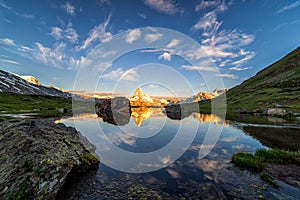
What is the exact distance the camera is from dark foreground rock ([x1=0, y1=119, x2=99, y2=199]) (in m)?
7.72

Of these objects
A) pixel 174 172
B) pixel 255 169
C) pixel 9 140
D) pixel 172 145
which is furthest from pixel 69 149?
pixel 255 169

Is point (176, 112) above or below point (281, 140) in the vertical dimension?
above

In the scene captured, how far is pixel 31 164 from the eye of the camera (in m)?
8.82

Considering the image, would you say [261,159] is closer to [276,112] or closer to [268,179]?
[268,179]

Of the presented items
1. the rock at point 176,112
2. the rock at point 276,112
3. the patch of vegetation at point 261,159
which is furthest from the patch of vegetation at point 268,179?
the rock at point 276,112

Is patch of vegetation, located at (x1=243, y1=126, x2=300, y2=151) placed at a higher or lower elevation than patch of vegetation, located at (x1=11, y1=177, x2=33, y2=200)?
lower

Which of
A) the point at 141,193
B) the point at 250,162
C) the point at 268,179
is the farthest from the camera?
the point at 250,162

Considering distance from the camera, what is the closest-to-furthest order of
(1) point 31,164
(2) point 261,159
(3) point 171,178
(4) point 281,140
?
(1) point 31,164 < (3) point 171,178 < (2) point 261,159 < (4) point 281,140

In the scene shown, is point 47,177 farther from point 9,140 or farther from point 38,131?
point 38,131

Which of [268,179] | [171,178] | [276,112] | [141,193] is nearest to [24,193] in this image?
[141,193]

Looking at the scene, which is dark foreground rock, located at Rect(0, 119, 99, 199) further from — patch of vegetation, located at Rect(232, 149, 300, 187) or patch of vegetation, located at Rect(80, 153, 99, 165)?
patch of vegetation, located at Rect(232, 149, 300, 187)

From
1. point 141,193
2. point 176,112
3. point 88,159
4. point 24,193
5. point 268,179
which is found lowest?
point 141,193

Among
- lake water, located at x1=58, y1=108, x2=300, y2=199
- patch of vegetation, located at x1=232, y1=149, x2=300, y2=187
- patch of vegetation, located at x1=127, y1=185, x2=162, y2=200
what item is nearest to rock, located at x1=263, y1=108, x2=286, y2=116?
patch of vegetation, located at x1=232, y1=149, x2=300, y2=187

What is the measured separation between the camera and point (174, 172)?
13.8 metres
